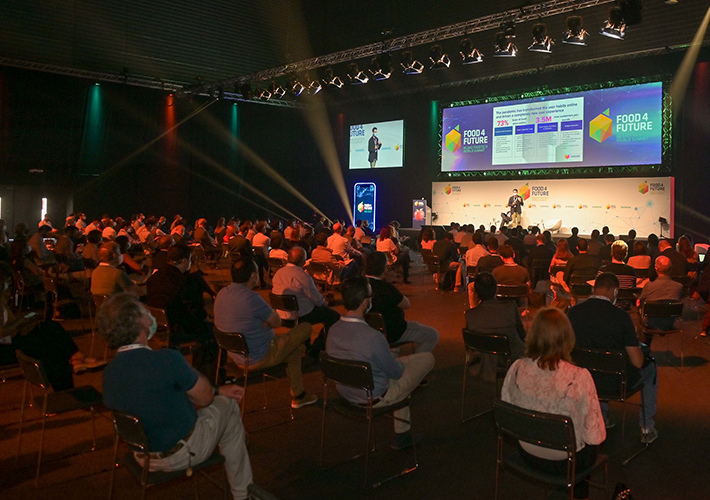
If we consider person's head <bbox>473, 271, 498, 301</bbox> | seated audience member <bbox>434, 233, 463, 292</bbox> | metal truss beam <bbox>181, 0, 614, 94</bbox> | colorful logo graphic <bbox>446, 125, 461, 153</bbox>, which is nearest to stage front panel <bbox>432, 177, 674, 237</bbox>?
colorful logo graphic <bbox>446, 125, 461, 153</bbox>

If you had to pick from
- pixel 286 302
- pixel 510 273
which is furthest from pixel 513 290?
pixel 286 302

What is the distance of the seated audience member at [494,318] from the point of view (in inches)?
179

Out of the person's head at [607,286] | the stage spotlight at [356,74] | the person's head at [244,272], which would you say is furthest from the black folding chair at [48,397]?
the stage spotlight at [356,74]

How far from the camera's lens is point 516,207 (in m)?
16.5

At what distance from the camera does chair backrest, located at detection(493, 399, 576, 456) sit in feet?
8.63

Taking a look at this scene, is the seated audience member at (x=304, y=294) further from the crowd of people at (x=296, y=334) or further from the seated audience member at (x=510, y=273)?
the seated audience member at (x=510, y=273)

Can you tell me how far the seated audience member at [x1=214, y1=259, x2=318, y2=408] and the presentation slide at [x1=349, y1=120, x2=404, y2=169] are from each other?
51.9 ft

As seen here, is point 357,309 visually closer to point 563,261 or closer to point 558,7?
point 563,261

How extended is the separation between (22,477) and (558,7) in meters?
11.0

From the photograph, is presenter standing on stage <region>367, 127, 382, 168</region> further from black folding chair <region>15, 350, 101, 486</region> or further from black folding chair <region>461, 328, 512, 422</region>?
black folding chair <region>15, 350, 101, 486</region>

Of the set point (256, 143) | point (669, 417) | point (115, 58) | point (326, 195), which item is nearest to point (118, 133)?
point (115, 58)

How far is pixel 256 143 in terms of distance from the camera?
21594mm

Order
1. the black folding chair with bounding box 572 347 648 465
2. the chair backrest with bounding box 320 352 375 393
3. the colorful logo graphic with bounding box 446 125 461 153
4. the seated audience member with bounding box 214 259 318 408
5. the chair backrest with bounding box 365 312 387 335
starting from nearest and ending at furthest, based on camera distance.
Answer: the chair backrest with bounding box 320 352 375 393, the black folding chair with bounding box 572 347 648 465, the seated audience member with bounding box 214 259 318 408, the chair backrest with bounding box 365 312 387 335, the colorful logo graphic with bounding box 446 125 461 153

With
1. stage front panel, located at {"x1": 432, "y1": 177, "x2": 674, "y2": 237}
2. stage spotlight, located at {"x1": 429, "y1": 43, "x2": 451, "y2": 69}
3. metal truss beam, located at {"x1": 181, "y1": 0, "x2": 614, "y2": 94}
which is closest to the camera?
metal truss beam, located at {"x1": 181, "y1": 0, "x2": 614, "y2": 94}
